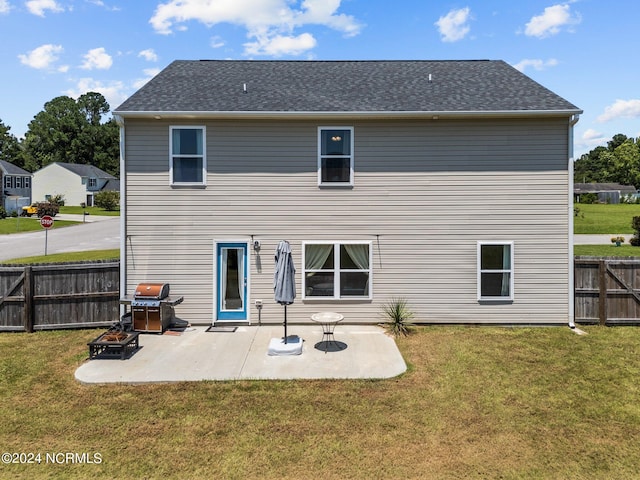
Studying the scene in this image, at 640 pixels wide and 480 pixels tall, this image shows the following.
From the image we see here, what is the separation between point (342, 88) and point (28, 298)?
10005 millimetres

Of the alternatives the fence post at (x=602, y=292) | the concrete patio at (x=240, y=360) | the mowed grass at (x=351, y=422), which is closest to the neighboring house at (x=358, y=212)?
the fence post at (x=602, y=292)

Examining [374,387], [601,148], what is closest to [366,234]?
[374,387]

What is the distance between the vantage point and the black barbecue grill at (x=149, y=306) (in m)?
9.41

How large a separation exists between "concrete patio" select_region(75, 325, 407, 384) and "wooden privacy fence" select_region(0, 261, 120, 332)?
1.61m

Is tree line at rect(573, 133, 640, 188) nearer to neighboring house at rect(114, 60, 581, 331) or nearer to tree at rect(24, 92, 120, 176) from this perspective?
neighboring house at rect(114, 60, 581, 331)

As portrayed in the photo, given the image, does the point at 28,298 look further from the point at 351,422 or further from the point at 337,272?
the point at 351,422

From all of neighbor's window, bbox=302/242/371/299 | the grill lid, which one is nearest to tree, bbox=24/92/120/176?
the grill lid

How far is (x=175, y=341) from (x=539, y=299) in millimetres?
Answer: 9358

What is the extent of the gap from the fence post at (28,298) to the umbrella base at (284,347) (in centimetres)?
611

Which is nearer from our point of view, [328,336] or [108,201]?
[328,336]

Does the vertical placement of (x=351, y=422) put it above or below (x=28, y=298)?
below

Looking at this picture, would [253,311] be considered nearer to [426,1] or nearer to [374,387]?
[374,387]

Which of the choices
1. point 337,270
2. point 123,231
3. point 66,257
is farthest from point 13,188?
point 337,270

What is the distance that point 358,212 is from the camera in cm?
1031
